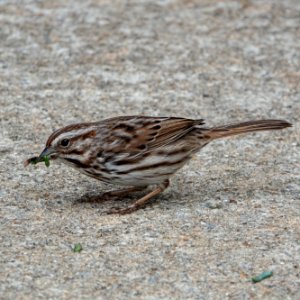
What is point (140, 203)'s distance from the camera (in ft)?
22.9

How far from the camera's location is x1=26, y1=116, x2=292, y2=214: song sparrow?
273 inches

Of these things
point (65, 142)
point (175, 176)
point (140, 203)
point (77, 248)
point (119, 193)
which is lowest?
point (175, 176)

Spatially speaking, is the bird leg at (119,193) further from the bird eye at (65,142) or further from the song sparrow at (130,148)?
the bird eye at (65,142)

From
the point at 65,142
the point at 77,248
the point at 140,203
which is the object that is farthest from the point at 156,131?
the point at 77,248

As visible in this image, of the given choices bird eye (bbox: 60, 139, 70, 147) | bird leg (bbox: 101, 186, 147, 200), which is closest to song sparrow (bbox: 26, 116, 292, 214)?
bird eye (bbox: 60, 139, 70, 147)

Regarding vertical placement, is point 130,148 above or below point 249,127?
above

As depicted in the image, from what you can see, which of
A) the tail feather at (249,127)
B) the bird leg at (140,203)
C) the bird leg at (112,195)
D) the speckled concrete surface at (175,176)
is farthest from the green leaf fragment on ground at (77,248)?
the tail feather at (249,127)

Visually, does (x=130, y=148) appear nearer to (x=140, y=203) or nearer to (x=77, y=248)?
(x=140, y=203)

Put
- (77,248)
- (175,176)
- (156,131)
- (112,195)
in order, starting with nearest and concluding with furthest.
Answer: (77,248), (156,131), (112,195), (175,176)

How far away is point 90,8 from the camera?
11398mm

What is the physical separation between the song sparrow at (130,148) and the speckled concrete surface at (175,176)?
28cm

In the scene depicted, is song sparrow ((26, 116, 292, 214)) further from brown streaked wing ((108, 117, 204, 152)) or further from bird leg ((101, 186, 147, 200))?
bird leg ((101, 186, 147, 200))

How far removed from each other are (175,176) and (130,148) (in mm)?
913

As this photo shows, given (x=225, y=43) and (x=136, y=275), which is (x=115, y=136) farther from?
(x=225, y=43)
